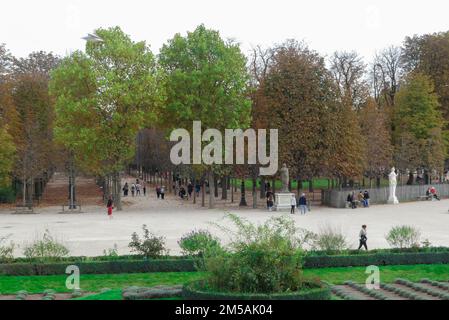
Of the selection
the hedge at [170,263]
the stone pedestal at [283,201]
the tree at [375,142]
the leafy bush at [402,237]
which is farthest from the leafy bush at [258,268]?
the tree at [375,142]

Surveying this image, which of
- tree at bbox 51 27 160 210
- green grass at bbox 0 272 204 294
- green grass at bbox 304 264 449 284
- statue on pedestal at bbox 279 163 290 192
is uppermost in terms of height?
tree at bbox 51 27 160 210

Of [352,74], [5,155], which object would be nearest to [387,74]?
[352,74]

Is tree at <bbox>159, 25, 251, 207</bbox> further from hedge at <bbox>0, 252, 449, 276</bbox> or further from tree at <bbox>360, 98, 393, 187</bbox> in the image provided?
hedge at <bbox>0, 252, 449, 276</bbox>

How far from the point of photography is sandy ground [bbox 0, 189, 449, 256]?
3322cm

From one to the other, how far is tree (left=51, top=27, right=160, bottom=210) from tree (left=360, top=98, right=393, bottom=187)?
792 inches

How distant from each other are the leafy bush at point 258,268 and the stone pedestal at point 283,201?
1338 inches

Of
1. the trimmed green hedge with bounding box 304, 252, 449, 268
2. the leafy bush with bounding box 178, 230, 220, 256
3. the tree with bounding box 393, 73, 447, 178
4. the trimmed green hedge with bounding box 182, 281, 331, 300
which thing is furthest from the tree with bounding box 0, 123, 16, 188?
the trimmed green hedge with bounding box 182, 281, 331, 300

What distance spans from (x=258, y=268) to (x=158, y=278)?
7.80 meters

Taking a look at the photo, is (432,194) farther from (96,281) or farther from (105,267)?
(96,281)

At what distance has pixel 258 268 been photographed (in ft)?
56.1

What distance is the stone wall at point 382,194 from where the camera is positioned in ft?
181

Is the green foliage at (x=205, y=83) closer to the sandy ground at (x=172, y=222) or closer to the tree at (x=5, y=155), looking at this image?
the sandy ground at (x=172, y=222)
